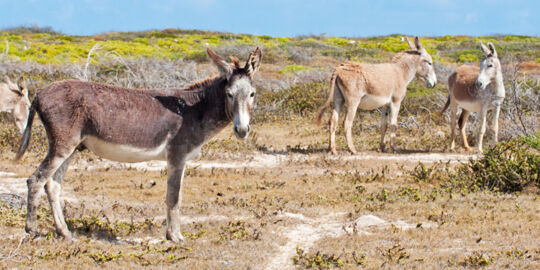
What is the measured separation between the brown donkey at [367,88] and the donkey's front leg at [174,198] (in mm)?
6506

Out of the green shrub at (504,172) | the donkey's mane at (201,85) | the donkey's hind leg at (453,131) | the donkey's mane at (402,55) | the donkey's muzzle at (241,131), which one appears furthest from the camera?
the donkey's mane at (402,55)

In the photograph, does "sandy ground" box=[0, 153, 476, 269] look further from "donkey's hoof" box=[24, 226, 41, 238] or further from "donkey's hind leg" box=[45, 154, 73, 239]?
"donkey's hind leg" box=[45, 154, 73, 239]

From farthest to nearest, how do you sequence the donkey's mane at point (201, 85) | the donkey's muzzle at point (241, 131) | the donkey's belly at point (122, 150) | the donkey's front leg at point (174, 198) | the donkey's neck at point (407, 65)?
the donkey's neck at point (407, 65) < the donkey's mane at point (201, 85) < the donkey's front leg at point (174, 198) < the donkey's belly at point (122, 150) < the donkey's muzzle at point (241, 131)

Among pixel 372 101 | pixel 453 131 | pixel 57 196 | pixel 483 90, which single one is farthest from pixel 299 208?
pixel 453 131

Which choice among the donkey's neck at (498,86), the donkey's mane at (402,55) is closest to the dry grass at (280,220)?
the donkey's neck at (498,86)

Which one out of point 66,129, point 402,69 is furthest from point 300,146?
point 66,129

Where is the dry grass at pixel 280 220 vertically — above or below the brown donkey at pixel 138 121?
below

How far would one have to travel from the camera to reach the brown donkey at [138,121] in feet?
18.8

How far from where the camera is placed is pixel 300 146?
13734mm

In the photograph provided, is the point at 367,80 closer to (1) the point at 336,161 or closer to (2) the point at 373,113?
(1) the point at 336,161

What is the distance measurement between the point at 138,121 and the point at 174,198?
981 mm

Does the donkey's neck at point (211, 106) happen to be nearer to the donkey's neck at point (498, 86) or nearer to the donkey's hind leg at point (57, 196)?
the donkey's hind leg at point (57, 196)

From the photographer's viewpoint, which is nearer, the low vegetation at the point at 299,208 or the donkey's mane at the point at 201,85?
the low vegetation at the point at 299,208

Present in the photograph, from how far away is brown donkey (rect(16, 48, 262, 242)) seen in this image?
5738mm
